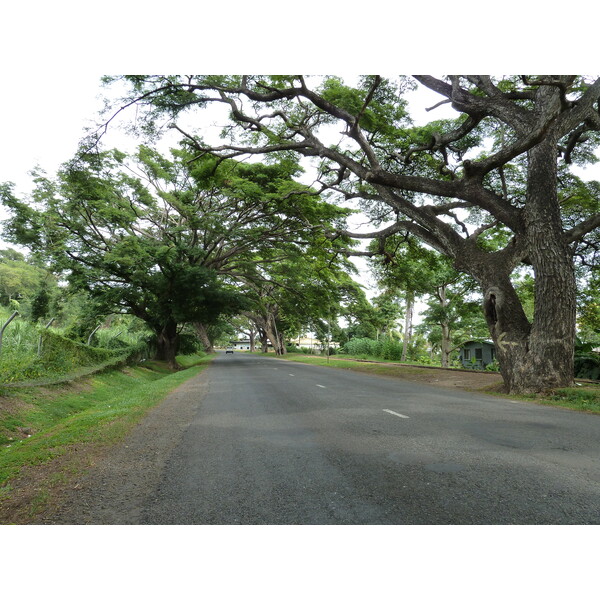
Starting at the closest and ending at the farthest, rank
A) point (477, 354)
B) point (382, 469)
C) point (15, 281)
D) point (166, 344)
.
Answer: point (382, 469), point (166, 344), point (477, 354), point (15, 281)

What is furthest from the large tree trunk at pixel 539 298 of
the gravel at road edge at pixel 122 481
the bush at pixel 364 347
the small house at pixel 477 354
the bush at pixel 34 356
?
the bush at pixel 364 347

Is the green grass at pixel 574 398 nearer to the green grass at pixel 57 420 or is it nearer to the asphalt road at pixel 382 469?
the asphalt road at pixel 382 469

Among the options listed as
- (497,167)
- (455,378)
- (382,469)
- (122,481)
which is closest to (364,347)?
(455,378)

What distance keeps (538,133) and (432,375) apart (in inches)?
424

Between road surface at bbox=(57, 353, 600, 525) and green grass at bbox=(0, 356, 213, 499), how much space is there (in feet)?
2.30

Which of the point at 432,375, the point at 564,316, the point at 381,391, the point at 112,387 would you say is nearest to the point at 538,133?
the point at 564,316

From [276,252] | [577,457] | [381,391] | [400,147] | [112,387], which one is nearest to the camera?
[577,457]

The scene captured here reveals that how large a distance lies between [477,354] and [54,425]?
31.6 meters

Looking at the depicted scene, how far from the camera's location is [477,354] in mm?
32531

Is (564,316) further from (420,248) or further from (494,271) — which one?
(420,248)

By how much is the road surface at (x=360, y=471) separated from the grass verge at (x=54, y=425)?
513 millimetres

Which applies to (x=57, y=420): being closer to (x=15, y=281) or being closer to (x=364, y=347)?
(x=364, y=347)

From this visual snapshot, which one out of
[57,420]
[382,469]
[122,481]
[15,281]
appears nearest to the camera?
[122,481]

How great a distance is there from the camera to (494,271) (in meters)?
12.2
